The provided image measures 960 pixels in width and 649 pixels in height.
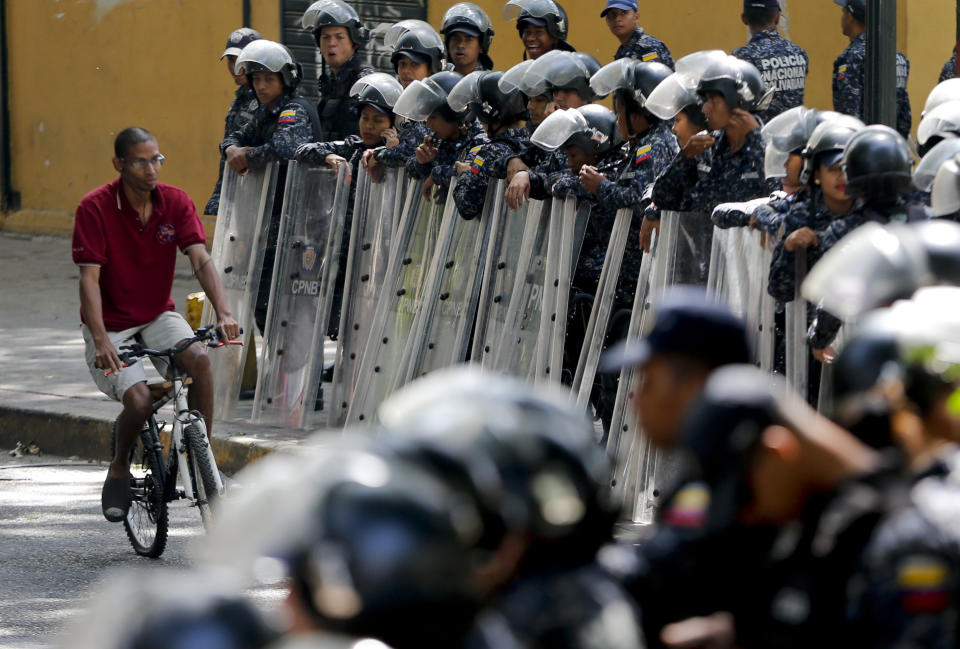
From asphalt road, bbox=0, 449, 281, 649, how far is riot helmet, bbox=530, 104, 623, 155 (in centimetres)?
243

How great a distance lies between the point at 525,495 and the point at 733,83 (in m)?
5.26

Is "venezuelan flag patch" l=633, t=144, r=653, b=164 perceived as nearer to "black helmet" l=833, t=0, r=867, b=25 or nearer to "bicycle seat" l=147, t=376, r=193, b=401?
"bicycle seat" l=147, t=376, r=193, b=401

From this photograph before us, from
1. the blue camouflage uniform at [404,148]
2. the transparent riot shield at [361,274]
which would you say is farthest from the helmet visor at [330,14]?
the transparent riot shield at [361,274]

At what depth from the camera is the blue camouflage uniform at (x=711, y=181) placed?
728cm

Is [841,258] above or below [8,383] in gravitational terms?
above

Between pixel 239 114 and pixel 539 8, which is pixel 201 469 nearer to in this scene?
pixel 539 8

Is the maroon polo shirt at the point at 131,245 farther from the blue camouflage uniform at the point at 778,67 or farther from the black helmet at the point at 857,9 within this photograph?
the black helmet at the point at 857,9

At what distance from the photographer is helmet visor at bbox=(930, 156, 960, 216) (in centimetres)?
620

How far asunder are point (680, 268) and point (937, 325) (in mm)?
4644

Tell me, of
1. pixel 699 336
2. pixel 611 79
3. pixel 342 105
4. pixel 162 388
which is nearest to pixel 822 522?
pixel 699 336

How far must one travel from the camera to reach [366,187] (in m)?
9.31

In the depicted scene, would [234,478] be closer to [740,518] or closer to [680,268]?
[680,268]

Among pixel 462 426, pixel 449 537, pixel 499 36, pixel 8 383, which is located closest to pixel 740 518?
pixel 462 426

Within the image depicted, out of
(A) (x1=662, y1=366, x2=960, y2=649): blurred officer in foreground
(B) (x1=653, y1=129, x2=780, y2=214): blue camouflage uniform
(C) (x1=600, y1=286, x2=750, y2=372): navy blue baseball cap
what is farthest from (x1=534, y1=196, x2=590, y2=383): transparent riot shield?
(A) (x1=662, y1=366, x2=960, y2=649): blurred officer in foreground
